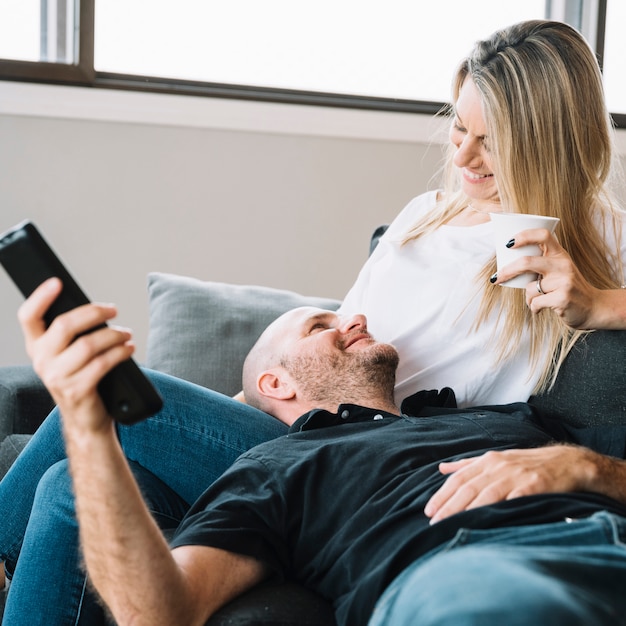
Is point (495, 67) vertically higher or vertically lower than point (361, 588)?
higher

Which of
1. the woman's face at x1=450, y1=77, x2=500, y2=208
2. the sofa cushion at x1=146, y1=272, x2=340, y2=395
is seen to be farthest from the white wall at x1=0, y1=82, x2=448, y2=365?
the woman's face at x1=450, y1=77, x2=500, y2=208

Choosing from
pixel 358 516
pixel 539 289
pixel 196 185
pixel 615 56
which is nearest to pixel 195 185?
pixel 196 185

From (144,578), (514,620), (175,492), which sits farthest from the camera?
(175,492)

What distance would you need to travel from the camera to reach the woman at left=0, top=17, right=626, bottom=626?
1.63m

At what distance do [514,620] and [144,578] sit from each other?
45 centimetres

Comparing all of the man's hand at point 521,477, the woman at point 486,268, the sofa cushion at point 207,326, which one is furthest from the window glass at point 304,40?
the man's hand at point 521,477

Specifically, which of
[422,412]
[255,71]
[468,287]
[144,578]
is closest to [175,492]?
[422,412]

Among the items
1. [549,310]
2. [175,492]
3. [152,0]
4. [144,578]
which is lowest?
[175,492]

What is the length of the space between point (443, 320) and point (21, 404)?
38.8 inches

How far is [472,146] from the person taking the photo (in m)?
1.88

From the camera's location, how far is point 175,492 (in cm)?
165

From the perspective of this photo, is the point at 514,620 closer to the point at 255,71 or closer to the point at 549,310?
the point at 549,310

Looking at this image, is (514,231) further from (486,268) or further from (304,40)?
(304,40)

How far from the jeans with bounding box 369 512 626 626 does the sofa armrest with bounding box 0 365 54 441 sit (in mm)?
1208
